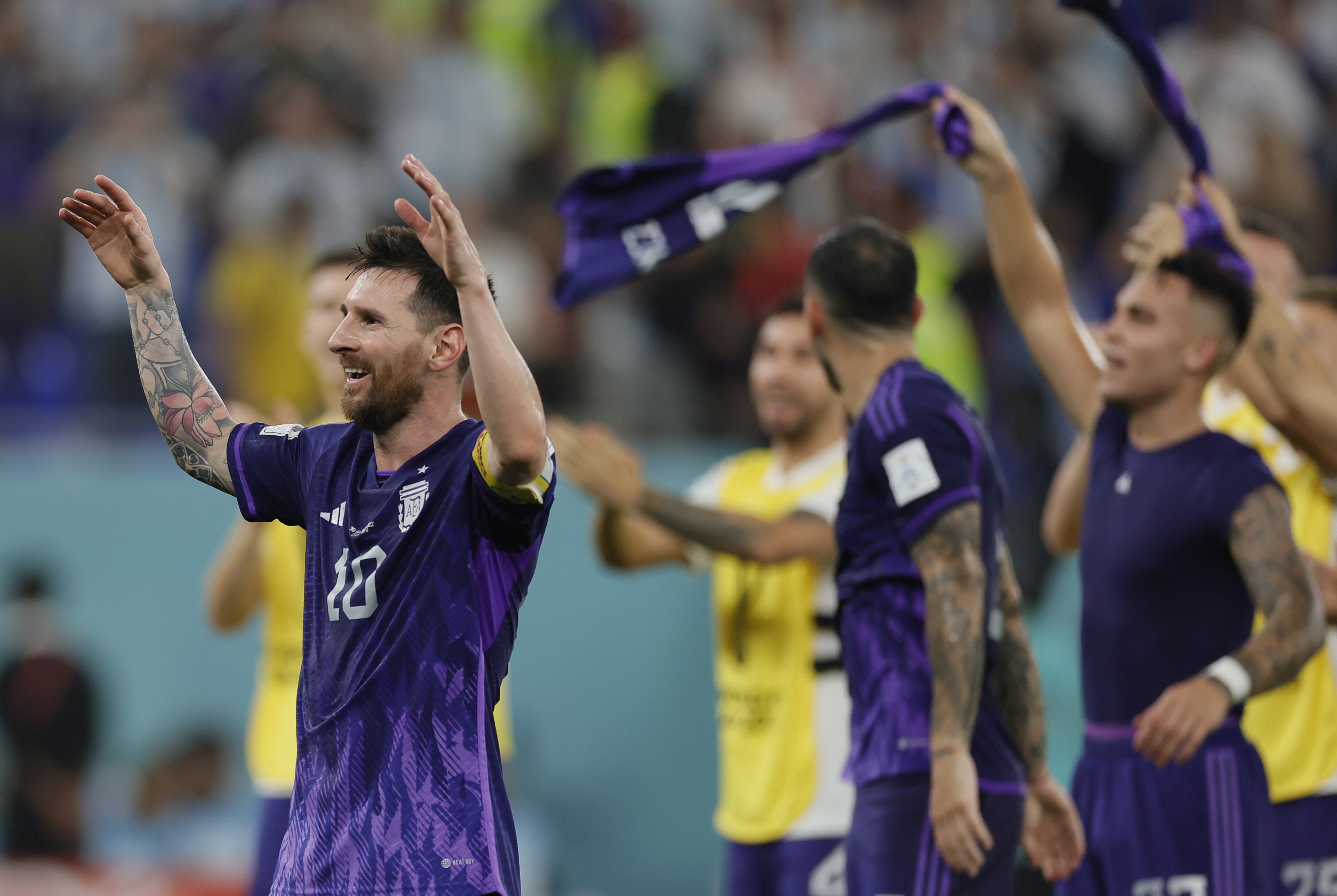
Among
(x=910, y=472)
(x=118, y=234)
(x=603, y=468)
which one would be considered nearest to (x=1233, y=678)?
(x=910, y=472)

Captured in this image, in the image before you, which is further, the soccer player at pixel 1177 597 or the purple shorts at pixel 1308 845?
the purple shorts at pixel 1308 845

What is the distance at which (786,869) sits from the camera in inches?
233

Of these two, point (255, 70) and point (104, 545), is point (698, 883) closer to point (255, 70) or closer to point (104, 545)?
point (104, 545)

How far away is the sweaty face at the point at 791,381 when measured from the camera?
20.9 ft

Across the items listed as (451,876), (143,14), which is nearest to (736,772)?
(451,876)

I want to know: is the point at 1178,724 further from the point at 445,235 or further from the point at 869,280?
the point at 445,235

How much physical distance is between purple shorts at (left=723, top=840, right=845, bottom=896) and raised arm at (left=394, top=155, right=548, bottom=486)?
2.77 m

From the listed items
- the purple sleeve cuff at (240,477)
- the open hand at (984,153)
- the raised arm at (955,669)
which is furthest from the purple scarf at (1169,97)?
the purple sleeve cuff at (240,477)

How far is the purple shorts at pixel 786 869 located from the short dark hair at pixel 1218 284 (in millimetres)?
2191

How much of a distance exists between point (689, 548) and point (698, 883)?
10.2 ft

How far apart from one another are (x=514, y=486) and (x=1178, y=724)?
1.86m

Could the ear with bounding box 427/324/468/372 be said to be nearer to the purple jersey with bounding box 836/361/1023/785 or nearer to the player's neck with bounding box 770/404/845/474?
the purple jersey with bounding box 836/361/1023/785

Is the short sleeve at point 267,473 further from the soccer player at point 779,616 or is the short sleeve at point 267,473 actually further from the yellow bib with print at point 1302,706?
the yellow bib with print at point 1302,706

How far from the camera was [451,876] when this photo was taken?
11.8ft
